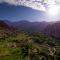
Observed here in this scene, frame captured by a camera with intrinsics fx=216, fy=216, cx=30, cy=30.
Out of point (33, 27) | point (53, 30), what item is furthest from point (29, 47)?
point (53, 30)

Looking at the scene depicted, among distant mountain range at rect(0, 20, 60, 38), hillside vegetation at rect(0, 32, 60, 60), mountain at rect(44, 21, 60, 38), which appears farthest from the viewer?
mountain at rect(44, 21, 60, 38)

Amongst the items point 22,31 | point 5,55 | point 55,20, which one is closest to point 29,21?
point 22,31

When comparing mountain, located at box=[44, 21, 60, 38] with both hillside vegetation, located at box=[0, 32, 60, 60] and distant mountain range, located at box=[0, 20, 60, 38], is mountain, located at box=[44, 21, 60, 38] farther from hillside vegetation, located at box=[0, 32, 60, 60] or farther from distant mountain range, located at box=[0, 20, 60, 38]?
hillside vegetation, located at box=[0, 32, 60, 60]

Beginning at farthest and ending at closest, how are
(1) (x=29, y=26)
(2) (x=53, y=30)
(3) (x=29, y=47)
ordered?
(2) (x=53, y=30) < (1) (x=29, y=26) < (3) (x=29, y=47)

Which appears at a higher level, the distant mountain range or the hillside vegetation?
the distant mountain range

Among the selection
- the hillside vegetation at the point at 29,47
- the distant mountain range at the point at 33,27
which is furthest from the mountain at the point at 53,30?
the hillside vegetation at the point at 29,47

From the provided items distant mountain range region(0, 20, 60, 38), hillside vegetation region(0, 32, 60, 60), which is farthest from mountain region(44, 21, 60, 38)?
hillside vegetation region(0, 32, 60, 60)

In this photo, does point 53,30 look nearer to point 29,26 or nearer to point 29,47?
point 29,26

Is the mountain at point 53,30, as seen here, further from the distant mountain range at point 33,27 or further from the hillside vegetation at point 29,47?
the hillside vegetation at point 29,47
